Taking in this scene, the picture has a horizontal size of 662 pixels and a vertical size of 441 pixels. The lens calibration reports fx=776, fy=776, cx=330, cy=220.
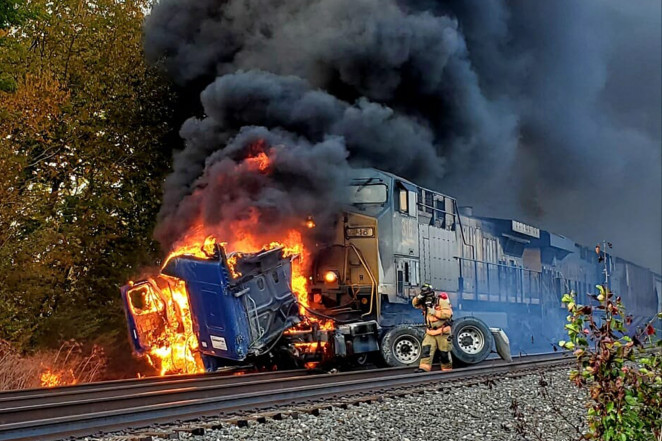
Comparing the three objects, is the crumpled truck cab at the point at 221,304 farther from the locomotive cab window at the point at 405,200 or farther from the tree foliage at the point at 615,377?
the tree foliage at the point at 615,377

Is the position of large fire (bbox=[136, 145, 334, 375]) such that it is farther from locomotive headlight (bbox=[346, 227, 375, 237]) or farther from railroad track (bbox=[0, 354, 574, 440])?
railroad track (bbox=[0, 354, 574, 440])

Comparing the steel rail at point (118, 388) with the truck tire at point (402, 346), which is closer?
the steel rail at point (118, 388)

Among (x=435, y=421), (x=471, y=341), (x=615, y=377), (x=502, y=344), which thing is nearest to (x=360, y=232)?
(x=471, y=341)

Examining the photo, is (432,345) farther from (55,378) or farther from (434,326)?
(55,378)

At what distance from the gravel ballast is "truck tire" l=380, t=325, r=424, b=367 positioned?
10.1 feet

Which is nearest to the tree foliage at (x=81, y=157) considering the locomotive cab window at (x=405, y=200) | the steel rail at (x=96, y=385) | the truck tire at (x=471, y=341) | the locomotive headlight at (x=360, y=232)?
the steel rail at (x=96, y=385)

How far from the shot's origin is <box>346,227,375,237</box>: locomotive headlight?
44.1 feet

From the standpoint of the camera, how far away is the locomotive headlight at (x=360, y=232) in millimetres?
13453

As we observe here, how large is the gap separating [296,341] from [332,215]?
238 centimetres

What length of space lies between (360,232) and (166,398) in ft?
17.4

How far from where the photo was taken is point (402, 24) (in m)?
16.9

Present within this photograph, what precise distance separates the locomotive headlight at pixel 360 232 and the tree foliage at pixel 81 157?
6001 mm

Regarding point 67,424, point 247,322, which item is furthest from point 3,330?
point 67,424

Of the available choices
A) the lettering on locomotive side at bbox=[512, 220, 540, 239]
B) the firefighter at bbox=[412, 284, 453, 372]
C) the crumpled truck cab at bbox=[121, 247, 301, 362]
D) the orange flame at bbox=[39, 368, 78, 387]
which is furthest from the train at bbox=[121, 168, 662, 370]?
the orange flame at bbox=[39, 368, 78, 387]
